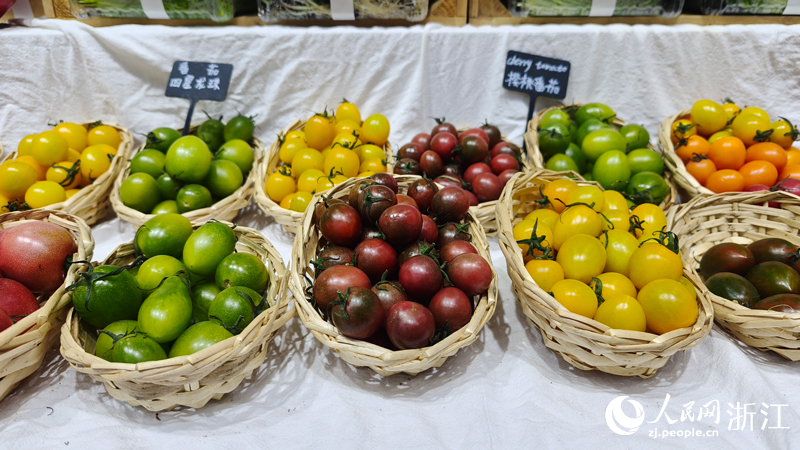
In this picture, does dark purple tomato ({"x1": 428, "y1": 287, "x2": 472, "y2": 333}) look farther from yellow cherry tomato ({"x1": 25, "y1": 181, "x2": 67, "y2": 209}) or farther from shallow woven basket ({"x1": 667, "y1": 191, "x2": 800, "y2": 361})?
yellow cherry tomato ({"x1": 25, "y1": 181, "x2": 67, "y2": 209})

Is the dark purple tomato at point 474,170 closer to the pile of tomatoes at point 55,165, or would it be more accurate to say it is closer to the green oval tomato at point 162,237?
the green oval tomato at point 162,237

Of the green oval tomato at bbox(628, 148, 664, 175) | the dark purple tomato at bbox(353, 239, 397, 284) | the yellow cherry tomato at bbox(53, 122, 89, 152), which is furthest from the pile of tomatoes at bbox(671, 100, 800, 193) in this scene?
the yellow cherry tomato at bbox(53, 122, 89, 152)

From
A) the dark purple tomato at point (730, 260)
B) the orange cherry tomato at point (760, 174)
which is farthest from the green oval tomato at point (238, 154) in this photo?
the orange cherry tomato at point (760, 174)

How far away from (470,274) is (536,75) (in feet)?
3.76

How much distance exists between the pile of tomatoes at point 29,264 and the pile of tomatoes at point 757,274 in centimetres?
161

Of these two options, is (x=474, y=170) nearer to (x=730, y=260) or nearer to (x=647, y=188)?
(x=647, y=188)

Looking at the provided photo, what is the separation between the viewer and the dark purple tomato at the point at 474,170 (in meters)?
1.57

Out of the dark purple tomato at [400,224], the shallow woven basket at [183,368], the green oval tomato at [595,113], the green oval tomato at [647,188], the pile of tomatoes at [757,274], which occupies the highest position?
the green oval tomato at [595,113]

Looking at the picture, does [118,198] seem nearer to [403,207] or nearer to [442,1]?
[403,207]

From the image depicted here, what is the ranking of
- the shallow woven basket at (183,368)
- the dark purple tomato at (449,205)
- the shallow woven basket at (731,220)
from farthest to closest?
the shallow woven basket at (731,220)
the dark purple tomato at (449,205)
the shallow woven basket at (183,368)

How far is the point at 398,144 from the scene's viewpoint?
1.91 meters

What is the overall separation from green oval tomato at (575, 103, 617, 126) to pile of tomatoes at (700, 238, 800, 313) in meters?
0.72

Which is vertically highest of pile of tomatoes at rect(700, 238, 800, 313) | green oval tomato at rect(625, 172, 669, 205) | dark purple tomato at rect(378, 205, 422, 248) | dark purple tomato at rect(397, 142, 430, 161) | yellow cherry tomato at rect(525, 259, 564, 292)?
dark purple tomato at rect(378, 205, 422, 248)

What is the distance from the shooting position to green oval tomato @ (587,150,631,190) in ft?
4.98
